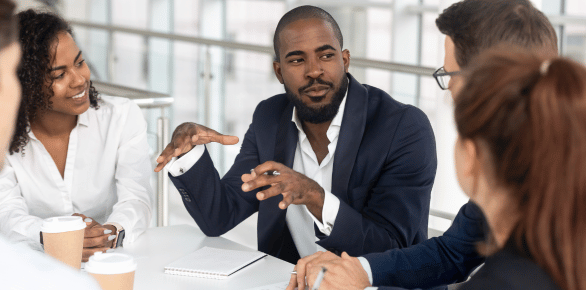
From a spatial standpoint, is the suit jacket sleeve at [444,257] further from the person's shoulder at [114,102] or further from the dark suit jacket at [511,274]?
the person's shoulder at [114,102]

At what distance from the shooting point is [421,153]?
1.87m

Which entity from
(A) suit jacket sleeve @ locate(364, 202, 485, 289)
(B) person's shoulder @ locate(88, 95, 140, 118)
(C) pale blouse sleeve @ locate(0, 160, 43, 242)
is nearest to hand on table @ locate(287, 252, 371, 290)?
(A) suit jacket sleeve @ locate(364, 202, 485, 289)

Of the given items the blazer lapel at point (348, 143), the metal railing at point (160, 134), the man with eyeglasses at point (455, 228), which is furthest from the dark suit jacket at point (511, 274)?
the metal railing at point (160, 134)

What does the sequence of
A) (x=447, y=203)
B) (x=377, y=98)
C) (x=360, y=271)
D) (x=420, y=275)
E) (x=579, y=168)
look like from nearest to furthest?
1. (x=579, y=168)
2. (x=360, y=271)
3. (x=420, y=275)
4. (x=377, y=98)
5. (x=447, y=203)

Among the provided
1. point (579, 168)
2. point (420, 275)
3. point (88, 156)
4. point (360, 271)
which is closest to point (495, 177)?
point (579, 168)

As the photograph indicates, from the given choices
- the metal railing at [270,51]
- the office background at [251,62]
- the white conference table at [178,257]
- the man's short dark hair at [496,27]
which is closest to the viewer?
the man's short dark hair at [496,27]

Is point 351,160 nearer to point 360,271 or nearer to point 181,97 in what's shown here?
point 360,271

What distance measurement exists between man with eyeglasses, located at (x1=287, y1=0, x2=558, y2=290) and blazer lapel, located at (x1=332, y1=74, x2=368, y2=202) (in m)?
0.36

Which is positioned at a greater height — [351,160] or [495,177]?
[495,177]

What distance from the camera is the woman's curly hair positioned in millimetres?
1969

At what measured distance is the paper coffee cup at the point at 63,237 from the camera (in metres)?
1.33

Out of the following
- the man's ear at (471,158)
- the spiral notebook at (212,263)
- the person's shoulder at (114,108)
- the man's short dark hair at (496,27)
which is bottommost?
the spiral notebook at (212,263)

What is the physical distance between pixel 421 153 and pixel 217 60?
10.4 ft

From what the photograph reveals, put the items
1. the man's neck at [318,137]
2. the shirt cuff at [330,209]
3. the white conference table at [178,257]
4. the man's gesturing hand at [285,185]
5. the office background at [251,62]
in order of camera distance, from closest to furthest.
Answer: the white conference table at [178,257], the man's gesturing hand at [285,185], the shirt cuff at [330,209], the man's neck at [318,137], the office background at [251,62]
